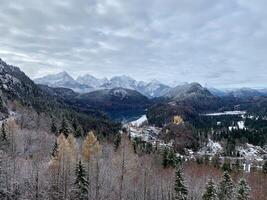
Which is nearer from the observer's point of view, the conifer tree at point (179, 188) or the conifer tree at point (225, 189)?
the conifer tree at point (179, 188)

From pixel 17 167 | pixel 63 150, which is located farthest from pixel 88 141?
pixel 17 167

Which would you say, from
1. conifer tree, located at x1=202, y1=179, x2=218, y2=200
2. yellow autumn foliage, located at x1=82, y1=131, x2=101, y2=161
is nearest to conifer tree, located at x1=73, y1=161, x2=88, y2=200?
conifer tree, located at x1=202, y1=179, x2=218, y2=200

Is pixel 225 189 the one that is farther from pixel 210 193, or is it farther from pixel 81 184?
pixel 81 184

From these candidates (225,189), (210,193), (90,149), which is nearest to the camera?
(210,193)

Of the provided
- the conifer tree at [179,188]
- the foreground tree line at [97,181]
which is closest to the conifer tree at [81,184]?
the foreground tree line at [97,181]

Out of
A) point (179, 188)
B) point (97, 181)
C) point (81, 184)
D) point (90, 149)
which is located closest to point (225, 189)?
point (179, 188)

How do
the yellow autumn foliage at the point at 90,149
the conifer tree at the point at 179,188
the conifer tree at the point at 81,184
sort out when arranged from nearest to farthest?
the conifer tree at the point at 81,184, the conifer tree at the point at 179,188, the yellow autumn foliage at the point at 90,149

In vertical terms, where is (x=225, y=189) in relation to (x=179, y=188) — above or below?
below

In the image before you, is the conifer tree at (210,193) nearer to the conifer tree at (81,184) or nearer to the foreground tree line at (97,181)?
the foreground tree line at (97,181)

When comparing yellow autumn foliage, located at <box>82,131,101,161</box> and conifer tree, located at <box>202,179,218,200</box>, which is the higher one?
yellow autumn foliage, located at <box>82,131,101,161</box>

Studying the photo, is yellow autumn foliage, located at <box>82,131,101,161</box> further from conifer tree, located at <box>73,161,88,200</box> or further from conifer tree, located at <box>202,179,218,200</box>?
conifer tree, located at <box>202,179,218,200</box>

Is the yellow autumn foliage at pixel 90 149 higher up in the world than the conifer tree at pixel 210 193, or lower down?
higher up
